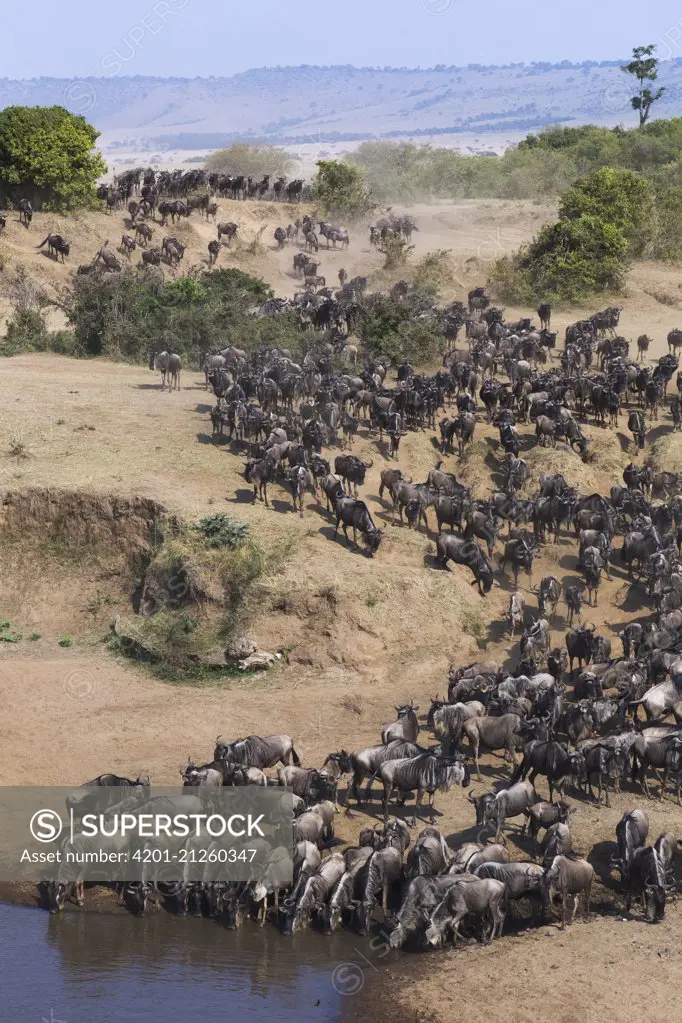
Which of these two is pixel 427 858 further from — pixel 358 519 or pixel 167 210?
pixel 167 210

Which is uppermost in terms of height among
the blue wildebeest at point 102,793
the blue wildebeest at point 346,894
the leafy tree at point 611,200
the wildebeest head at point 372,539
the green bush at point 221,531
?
the leafy tree at point 611,200

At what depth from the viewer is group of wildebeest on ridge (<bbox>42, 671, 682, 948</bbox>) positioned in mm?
14086

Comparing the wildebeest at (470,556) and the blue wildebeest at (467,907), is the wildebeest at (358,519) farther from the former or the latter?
the blue wildebeest at (467,907)

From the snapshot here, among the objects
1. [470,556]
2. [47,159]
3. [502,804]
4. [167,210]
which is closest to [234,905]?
[502,804]

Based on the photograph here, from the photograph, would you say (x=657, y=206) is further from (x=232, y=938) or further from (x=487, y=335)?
(x=232, y=938)

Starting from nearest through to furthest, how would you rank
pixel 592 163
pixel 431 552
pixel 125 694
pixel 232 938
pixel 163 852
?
1. pixel 232 938
2. pixel 163 852
3. pixel 125 694
4. pixel 431 552
5. pixel 592 163

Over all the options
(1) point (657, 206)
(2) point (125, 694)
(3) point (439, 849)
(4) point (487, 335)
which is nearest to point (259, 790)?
(3) point (439, 849)

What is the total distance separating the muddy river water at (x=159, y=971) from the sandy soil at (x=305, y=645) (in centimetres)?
68

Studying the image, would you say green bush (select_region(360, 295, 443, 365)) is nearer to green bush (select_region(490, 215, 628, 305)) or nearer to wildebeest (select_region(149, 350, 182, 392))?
wildebeest (select_region(149, 350, 182, 392))

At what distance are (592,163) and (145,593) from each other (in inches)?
2173

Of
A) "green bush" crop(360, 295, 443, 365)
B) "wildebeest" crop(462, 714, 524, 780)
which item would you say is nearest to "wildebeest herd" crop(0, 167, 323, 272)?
"green bush" crop(360, 295, 443, 365)

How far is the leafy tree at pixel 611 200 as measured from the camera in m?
44.9

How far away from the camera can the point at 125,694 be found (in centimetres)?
2028

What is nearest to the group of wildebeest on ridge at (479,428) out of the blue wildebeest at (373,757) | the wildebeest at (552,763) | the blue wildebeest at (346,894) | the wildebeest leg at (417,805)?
the wildebeest at (552,763)
